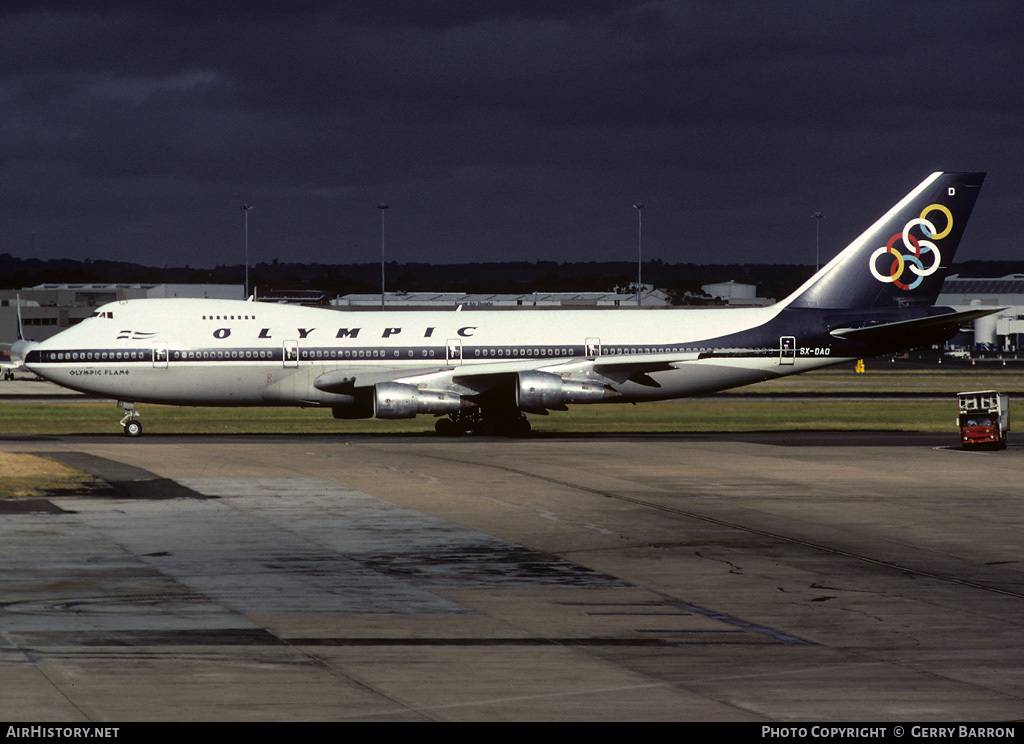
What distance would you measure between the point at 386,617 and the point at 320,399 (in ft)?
112

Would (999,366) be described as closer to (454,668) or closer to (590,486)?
(590,486)

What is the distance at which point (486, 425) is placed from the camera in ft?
172

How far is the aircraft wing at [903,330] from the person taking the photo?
2121 inches

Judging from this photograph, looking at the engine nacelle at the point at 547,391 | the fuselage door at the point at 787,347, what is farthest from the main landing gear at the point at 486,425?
the fuselage door at the point at 787,347

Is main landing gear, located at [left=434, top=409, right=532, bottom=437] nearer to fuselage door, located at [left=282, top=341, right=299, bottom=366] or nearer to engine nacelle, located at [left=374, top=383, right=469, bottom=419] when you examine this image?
engine nacelle, located at [left=374, top=383, right=469, bottom=419]

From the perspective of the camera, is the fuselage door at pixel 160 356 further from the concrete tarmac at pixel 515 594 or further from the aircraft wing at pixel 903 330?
the aircraft wing at pixel 903 330

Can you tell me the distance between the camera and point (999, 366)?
427ft

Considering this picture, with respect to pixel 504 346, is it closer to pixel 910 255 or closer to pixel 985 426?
pixel 910 255

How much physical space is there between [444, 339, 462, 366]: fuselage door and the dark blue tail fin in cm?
1397

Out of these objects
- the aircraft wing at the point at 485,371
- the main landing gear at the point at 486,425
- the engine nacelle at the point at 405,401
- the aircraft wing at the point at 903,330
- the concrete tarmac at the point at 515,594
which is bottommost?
the concrete tarmac at the point at 515,594

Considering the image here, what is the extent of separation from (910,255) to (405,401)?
22.5m

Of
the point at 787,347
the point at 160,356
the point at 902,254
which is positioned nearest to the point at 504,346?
the point at 787,347

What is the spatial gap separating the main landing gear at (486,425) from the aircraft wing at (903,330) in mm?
13405
